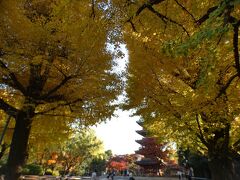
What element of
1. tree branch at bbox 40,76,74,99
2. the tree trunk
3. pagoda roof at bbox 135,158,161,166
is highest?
pagoda roof at bbox 135,158,161,166

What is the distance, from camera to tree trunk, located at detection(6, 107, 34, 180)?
1091cm

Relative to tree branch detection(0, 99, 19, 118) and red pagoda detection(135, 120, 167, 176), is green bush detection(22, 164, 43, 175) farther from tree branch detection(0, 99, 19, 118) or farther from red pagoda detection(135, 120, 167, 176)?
tree branch detection(0, 99, 19, 118)

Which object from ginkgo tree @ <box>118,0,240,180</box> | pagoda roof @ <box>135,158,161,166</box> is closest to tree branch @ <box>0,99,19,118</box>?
ginkgo tree @ <box>118,0,240,180</box>

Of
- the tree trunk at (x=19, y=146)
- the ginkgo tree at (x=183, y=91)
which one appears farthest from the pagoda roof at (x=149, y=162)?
the tree trunk at (x=19, y=146)

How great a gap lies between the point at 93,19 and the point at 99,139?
4364 cm

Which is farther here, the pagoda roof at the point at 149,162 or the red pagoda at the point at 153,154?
the pagoda roof at the point at 149,162

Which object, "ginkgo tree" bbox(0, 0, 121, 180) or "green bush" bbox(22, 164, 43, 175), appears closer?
"ginkgo tree" bbox(0, 0, 121, 180)

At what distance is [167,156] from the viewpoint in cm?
4225

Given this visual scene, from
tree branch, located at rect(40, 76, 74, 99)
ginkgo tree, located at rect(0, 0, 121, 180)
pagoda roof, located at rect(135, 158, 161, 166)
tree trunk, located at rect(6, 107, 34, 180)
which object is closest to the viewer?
ginkgo tree, located at rect(0, 0, 121, 180)

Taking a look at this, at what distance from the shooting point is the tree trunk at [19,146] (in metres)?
10.9

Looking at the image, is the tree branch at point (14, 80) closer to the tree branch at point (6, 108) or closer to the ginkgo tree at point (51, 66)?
the ginkgo tree at point (51, 66)

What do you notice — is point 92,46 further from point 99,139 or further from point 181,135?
point 99,139

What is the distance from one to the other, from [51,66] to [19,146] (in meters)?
2.85

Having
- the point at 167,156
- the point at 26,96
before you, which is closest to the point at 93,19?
the point at 26,96
